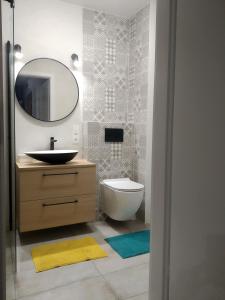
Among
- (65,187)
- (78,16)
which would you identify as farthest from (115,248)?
(78,16)

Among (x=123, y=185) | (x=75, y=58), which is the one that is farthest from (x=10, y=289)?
(x=75, y=58)

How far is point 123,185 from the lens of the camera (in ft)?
9.13

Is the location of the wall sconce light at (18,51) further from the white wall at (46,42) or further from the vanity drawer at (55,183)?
the vanity drawer at (55,183)

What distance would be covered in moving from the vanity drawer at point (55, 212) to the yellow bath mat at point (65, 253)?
21 cm

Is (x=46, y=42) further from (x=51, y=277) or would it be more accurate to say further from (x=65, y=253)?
(x=51, y=277)

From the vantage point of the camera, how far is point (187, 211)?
2.82 feet

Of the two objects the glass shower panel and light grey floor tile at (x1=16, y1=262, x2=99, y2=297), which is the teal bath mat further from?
the glass shower panel

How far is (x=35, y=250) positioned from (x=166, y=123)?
1915mm

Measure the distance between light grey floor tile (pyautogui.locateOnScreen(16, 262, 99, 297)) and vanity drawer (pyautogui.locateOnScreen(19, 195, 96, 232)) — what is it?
54cm

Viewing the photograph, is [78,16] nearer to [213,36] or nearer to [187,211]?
[213,36]

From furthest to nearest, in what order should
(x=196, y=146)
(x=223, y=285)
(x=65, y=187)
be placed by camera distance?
1. (x=65, y=187)
2. (x=196, y=146)
3. (x=223, y=285)

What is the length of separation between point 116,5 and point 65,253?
2733mm

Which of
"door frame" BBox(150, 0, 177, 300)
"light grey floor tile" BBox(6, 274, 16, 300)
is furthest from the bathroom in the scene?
"door frame" BBox(150, 0, 177, 300)

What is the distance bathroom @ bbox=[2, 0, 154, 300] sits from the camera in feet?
7.99
